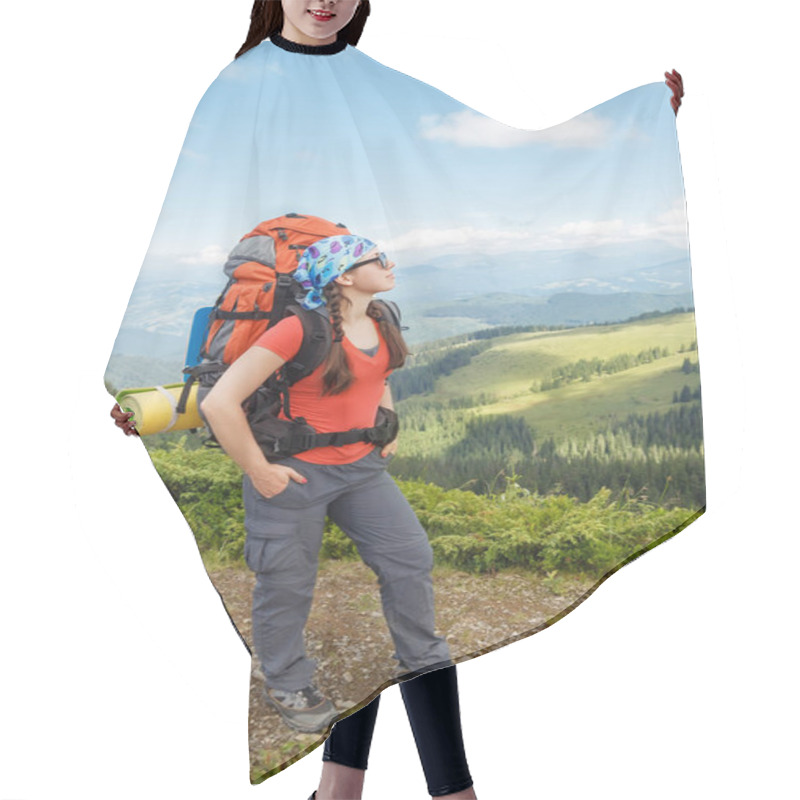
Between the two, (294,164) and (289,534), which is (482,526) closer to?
(289,534)

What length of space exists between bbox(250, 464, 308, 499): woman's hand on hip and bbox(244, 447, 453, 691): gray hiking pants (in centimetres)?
1

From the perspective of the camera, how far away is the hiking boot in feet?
12.2

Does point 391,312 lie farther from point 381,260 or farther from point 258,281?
point 258,281

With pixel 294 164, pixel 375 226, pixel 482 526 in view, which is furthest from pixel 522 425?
pixel 294 164

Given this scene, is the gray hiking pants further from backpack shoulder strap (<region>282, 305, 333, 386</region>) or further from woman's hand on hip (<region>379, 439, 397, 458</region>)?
backpack shoulder strap (<region>282, 305, 333, 386</region>)

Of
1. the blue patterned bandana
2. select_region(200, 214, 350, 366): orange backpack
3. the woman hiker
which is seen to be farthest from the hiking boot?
the blue patterned bandana

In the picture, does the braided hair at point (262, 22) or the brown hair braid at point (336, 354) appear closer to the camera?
the brown hair braid at point (336, 354)

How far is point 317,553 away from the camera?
3.73 m

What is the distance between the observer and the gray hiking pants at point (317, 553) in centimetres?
367

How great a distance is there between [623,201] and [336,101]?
836mm

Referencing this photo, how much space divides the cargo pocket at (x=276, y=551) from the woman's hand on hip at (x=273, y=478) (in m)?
0.09

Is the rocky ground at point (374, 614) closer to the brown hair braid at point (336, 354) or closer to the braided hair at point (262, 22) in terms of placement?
the brown hair braid at point (336, 354)

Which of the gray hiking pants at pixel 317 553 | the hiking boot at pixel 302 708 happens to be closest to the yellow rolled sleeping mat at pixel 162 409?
the gray hiking pants at pixel 317 553

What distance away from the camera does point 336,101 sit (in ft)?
12.4
